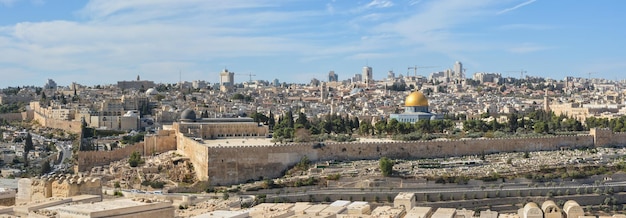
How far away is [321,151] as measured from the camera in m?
32.2

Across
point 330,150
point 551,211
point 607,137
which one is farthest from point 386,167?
point 607,137

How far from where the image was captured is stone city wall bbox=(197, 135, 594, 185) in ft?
98.6

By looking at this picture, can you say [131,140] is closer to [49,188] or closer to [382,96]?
[49,188]

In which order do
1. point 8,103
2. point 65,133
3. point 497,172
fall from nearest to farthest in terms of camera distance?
point 497,172, point 65,133, point 8,103

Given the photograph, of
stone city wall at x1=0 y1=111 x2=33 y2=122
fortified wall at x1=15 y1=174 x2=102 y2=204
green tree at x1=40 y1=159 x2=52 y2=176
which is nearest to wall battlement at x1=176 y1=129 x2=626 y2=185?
green tree at x1=40 y1=159 x2=52 y2=176

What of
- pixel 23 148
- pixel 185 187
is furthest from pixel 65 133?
pixel 185 187

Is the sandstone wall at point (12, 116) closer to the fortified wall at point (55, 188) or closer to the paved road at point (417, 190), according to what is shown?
the paved road at point (417, 190)

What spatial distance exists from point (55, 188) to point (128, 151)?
16817 mm

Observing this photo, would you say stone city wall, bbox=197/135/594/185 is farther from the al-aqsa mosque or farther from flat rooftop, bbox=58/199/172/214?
flat rooftop, bbox=58/199/172/214

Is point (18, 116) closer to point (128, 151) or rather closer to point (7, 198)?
point (128, 151)

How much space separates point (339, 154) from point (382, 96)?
157 feet

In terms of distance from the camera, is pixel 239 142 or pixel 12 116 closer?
pixel 239 142

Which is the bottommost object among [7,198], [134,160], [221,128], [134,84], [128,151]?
[134,160]

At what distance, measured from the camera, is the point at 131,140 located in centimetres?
3966
